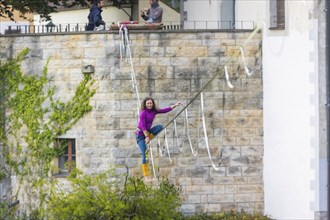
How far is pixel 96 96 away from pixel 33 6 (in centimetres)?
582

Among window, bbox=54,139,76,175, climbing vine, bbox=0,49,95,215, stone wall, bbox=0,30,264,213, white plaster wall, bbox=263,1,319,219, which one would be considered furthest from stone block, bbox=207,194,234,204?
climbing vine, bbox=0,49,95,215

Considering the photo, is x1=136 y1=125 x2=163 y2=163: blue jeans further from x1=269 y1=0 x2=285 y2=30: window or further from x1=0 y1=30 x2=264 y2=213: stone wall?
x1=269 y1=0 x2=285 y2=30: window

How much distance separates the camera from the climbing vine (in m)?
20.8

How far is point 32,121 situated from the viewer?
68.8 ft

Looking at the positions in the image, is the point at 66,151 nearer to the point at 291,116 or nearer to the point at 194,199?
the point at 194,199

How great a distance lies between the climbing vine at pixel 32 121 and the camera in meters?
20.8

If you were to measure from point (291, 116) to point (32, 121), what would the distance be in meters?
5.41

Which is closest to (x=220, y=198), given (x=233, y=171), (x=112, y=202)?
(x=233, y=171)

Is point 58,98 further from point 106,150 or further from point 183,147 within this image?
point 183,147

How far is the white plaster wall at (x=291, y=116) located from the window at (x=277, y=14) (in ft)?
0.50

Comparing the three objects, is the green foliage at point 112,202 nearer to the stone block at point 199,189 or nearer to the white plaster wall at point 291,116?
the stone block at point 199,189

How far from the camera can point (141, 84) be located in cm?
2020

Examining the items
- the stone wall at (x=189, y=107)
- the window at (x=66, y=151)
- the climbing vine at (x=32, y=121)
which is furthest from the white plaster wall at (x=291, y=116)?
the window at (x=66, y=151)

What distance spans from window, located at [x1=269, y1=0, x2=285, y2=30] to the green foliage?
373cm
